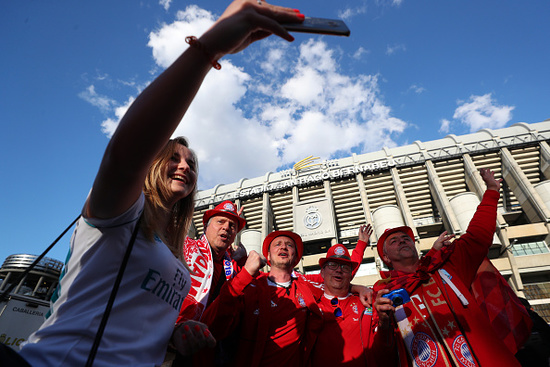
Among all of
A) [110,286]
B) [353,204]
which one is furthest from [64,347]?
[353,204]

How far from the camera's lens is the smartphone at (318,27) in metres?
0.86

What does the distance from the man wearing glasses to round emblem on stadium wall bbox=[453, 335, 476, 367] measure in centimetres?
59

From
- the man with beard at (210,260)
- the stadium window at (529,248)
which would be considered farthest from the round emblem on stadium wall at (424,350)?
the stadium window at (529,248)

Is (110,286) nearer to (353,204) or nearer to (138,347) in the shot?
(138,347)

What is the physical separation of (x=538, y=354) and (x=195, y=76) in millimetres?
4481

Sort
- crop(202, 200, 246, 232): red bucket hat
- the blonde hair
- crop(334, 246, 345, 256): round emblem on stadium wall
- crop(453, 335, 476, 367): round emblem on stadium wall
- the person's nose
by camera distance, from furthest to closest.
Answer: crop(334, 246, 345, 256): round emblem on stadium wall → crop(202, 200, 246, 232): red bucket hat → crop(453, 335, 476, 367): round emblem on stadium wall → the person's nose → the blonde hair

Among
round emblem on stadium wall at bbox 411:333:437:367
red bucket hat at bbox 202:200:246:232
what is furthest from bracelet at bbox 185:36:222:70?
round emblem on stadium wall at bbox 411:333:437:367

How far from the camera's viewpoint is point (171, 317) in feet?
3.96

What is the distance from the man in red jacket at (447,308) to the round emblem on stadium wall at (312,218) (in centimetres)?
1915

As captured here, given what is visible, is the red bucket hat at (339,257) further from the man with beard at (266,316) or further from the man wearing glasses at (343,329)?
the man with beard at (266,316)

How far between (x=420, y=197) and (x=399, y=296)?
84.5ft

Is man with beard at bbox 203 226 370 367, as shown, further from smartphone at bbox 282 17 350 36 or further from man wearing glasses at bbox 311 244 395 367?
smartphone at bbox 282 17 350 36

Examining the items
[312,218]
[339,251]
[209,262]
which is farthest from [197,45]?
[312,218]

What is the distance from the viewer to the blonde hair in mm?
1120
